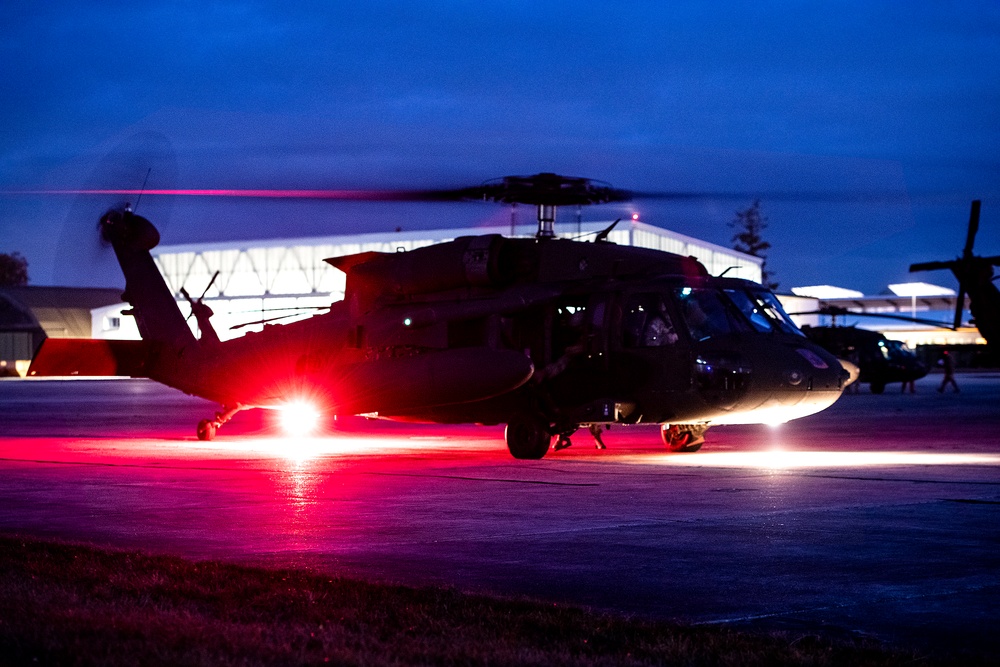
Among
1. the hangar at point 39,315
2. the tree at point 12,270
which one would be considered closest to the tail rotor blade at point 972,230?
the hangar at point 39,315

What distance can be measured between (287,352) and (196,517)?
11480mm

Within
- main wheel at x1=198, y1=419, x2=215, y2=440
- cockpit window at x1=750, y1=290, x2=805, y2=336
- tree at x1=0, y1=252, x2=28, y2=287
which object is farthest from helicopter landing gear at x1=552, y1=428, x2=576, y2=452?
tree at x1=0, y1=252, x2=28, y2=287

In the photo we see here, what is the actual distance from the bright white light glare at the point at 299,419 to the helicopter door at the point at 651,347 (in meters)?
5.51

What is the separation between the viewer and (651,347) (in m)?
19.4

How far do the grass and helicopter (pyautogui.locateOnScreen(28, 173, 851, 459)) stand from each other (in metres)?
11.2

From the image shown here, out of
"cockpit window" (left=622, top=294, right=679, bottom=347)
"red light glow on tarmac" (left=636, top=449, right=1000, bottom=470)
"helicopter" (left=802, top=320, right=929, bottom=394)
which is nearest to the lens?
"red light glow on tarmac" (left=636, top=449, right=1000, bottom=470)

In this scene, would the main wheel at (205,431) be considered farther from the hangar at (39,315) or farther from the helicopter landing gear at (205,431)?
the hangar at (39,315)

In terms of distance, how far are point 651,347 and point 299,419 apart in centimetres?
1575

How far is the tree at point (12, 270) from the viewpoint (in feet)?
498

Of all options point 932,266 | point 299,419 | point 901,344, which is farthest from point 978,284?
point 299,419

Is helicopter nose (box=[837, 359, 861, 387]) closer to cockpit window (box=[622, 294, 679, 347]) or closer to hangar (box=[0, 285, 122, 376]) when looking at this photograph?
cockpit window (box=[622, 294, 679, 347])

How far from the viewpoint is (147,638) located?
6699 millimetres

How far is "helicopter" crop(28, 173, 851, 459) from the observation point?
19.1 meters

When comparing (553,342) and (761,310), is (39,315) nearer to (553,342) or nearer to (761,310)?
A: (553,342)
